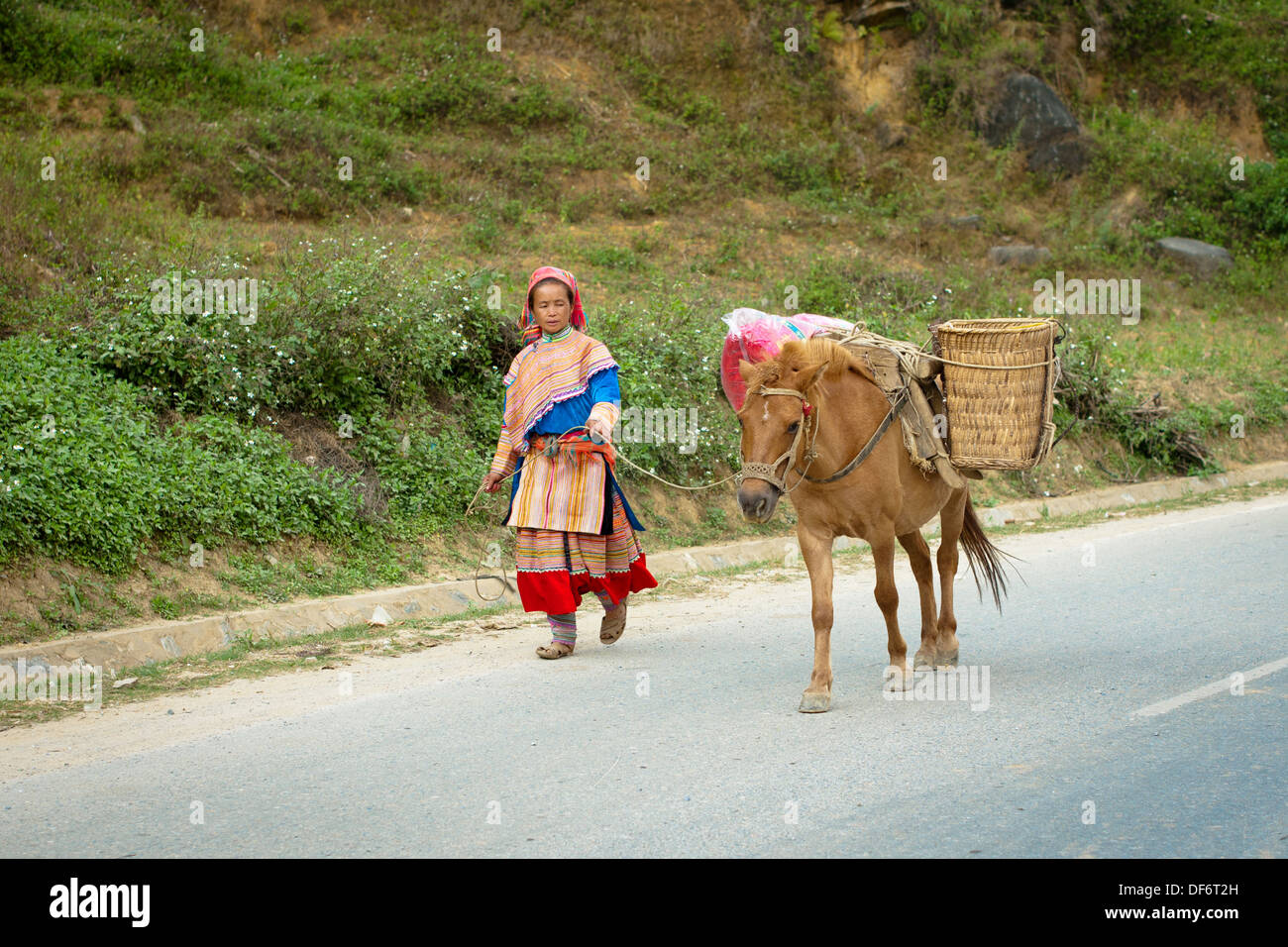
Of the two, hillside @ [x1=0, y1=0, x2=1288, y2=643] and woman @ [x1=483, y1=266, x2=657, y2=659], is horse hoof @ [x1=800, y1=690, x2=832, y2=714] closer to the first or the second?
woman @ [x1=483, y1=266, x2=657, y2=659]

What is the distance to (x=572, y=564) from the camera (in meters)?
6.88

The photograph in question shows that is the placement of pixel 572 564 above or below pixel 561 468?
below

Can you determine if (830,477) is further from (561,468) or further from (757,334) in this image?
(561,468)

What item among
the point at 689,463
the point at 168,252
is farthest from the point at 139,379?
the point at 689,463

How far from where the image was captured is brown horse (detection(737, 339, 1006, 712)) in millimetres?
5402

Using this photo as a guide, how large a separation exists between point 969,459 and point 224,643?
4.60 m
